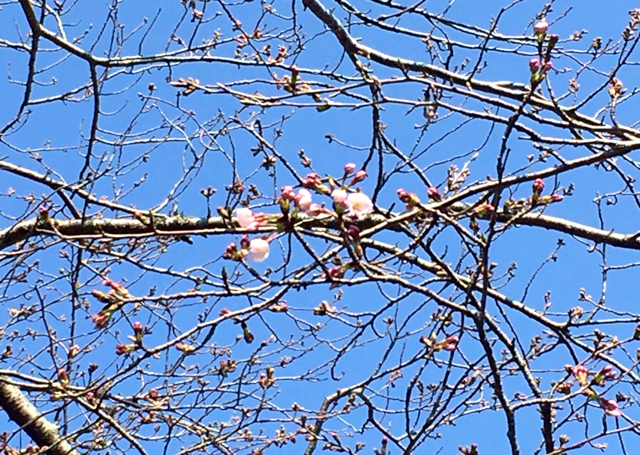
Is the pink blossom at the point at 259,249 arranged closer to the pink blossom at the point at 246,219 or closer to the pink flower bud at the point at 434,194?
the pink blossom at the point at 246,219

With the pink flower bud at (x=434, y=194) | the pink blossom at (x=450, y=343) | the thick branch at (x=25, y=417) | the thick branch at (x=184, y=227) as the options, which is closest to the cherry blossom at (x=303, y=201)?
the pink flower bud at (x=434, y=194)

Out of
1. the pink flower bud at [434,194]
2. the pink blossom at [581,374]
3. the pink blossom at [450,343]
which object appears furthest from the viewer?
the pink blossom at [450,343]

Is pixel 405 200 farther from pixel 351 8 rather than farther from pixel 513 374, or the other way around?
pixel 351 8

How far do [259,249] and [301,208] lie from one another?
15 cm

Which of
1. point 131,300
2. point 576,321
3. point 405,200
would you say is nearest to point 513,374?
point 576,321

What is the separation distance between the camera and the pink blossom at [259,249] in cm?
162

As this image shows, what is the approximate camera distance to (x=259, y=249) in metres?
1.63

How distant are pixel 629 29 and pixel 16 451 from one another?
3.27 metres

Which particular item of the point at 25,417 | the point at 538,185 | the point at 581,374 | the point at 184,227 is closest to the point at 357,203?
the point at 538,185

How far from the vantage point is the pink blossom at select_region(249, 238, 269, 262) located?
5.33 feet

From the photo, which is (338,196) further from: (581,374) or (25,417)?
(25,417)

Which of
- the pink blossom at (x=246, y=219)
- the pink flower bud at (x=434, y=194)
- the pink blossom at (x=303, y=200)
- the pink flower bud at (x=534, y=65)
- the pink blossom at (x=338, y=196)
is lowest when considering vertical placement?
the pink blossom at (x=246, y=219)

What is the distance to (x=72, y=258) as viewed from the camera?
368cm

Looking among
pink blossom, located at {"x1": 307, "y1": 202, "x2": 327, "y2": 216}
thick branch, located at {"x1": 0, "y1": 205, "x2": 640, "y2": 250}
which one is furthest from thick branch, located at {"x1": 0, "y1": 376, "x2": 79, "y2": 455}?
pink blossom, located at {"x1": 307, "y1": 202, "x2": 327, "y2": 216}
